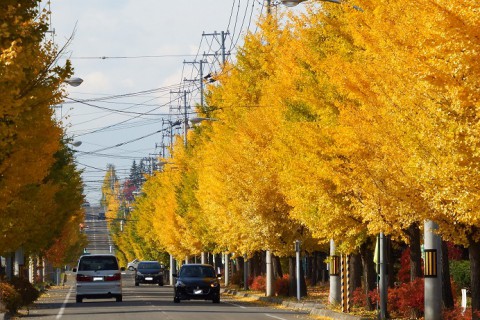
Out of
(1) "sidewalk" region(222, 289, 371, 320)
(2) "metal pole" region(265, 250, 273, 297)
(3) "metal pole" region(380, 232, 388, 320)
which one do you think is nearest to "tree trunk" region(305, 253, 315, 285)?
(1) "sidewalk" region(222, 289, 371, 320)

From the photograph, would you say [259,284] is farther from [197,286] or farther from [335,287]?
[335,287]

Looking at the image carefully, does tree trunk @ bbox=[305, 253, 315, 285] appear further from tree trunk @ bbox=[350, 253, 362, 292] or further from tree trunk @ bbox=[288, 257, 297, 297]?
tree trunk @ bbox=[350, 253, 362, 292]

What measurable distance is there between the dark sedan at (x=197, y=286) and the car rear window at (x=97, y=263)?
2661mm

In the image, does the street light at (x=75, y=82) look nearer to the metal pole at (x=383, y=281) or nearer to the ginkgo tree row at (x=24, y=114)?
the ginkgo tree row at (x=24, y=114)

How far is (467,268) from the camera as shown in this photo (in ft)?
132

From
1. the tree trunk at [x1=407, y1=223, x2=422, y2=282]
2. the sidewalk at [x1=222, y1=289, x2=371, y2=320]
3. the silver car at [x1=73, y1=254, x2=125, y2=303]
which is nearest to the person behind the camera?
the tree trunk at [x1=407, y1=223, x2=422, y2=282]

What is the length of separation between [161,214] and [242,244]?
47.9 meters

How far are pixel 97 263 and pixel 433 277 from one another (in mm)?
19751

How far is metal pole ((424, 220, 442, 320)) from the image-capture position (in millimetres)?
27266

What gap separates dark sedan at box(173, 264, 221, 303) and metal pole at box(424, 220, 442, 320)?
18379mm

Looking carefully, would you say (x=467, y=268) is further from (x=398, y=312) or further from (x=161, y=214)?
(x=161, y=214)

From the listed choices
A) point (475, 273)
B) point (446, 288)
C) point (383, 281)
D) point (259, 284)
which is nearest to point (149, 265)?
point (259, 284)

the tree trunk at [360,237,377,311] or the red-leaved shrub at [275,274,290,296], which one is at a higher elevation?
the tree trunk at [360,237,377,311]

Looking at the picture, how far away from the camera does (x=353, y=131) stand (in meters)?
26.4
